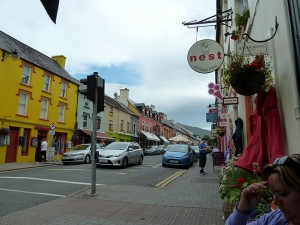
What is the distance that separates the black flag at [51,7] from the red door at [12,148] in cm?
2095

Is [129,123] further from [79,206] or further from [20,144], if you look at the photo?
[79,206]

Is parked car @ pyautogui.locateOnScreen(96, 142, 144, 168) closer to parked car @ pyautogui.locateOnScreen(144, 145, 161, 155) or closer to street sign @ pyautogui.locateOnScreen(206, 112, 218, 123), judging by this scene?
street sign @ pyautogui.locateOnScreen(206, 112, 218, 123)

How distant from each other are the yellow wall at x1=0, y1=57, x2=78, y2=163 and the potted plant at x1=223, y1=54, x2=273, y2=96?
18.6 meters

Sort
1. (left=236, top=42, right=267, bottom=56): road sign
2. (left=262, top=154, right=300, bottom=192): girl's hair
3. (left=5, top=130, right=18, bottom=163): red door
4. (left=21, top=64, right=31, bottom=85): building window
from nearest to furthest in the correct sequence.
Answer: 1. (left=262, top=154, right=300, bottom=192): girl's hair
2. (left=236, top=42, right=267, bottom=56): road sign
3. (left=5, top=130, right=18, bottom=163): red door
4. (left=21, top=64, right=31, bottom=85): building window

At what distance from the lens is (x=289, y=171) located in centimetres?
163

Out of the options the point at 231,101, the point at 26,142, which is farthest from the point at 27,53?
the point at 231,101

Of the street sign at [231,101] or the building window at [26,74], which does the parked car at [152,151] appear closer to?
the building window at [26,74]

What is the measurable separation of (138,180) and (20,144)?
13.2 metres

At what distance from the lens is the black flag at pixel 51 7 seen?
2.71m

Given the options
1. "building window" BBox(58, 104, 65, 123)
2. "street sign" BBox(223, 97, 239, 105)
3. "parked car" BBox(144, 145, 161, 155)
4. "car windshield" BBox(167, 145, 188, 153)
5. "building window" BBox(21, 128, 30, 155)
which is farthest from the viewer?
"parked car" BBox(144, 145, 161, 155)

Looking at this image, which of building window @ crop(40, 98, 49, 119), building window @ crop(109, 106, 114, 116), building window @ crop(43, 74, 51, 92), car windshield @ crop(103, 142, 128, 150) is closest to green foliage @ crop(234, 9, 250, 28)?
car windshield @ crop(103, 142, 128, 150)

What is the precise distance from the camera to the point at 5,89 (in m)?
21.3

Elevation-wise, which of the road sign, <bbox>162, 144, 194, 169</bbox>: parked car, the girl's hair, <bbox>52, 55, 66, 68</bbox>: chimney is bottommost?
the girl's hair

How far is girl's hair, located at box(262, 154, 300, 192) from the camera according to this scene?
1.60 m
